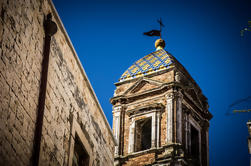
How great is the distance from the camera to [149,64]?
3331cm

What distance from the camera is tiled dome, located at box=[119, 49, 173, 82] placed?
3269cm

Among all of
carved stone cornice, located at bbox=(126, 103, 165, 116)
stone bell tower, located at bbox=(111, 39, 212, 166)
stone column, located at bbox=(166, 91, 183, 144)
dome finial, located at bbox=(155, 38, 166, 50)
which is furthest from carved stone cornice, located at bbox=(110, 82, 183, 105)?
dome finial, located at bbox=(155, 38, 166, 50)

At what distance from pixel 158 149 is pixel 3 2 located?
21328 millimetres

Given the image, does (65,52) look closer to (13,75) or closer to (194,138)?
(13,75)

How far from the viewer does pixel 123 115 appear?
3197 centimetres

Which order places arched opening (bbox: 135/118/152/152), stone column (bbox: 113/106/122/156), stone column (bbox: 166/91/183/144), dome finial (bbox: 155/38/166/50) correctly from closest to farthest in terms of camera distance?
stone column (bbox: 166/91/183/144), arched opening (bbox: 135/118/152/152), stone column (bbox: 113/106/122/156), dome finial (bbox: 155/38/166/50)

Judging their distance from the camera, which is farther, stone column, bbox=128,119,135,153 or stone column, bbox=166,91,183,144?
stone column, bbox=128,119,135,153

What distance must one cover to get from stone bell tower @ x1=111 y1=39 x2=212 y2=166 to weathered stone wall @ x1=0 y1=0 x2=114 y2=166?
1684 centimetres

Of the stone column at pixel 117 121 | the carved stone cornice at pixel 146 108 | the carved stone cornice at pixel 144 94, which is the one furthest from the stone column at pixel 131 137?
the carved stone cornice at pixel 144 94

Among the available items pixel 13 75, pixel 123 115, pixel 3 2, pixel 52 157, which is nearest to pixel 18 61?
pixel 13 75

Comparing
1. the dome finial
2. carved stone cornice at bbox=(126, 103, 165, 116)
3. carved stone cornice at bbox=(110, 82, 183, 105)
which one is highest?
the dome finial

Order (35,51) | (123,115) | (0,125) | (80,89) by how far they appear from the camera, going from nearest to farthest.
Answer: (0,125) < (35,51) < (80,89) < (123,115)

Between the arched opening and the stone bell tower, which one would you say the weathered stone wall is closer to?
the stone bell tower

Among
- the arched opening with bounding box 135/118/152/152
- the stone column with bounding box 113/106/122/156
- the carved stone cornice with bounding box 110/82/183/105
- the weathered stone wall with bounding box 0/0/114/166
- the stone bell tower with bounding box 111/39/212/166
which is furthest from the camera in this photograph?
the stone column with bounding box 113/106/122/156
